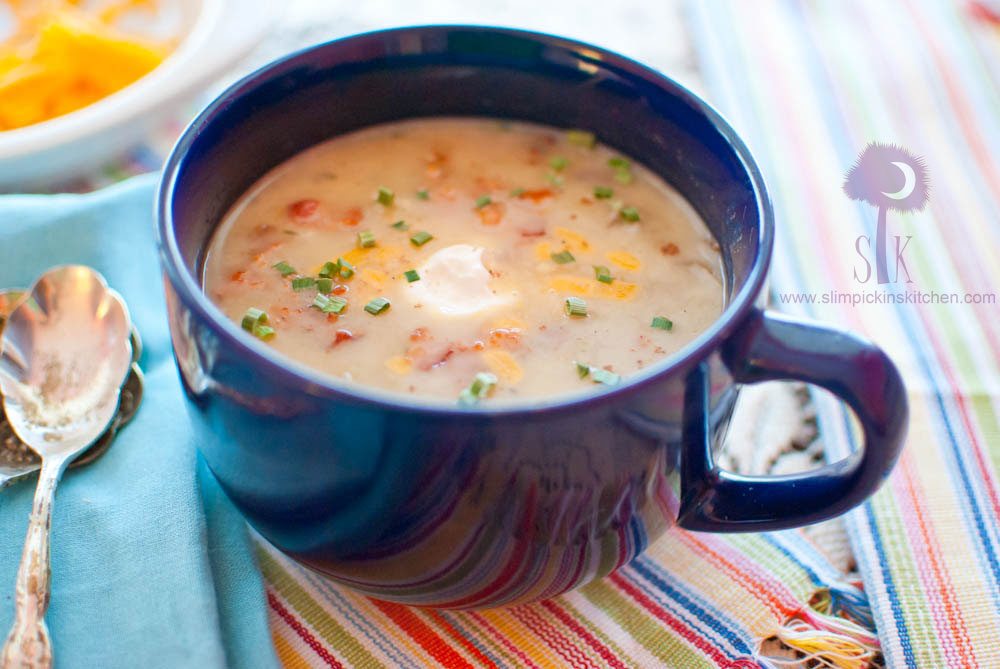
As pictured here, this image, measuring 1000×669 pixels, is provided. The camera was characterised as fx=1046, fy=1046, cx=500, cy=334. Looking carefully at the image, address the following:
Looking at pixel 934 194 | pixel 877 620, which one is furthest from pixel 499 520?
pixel 934 194

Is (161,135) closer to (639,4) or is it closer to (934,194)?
(639,4)

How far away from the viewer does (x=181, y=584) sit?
3.05 feet

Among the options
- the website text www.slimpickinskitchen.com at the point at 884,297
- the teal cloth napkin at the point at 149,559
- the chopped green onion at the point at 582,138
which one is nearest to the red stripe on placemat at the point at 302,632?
the teal cloth napkin at the point at 149,559

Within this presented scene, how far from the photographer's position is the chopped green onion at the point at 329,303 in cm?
99

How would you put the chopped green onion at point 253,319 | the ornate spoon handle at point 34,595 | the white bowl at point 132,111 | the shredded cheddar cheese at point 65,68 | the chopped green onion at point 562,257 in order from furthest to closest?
the shredded cheddar cheese at point 65,68 < the white bowl at point 132,111 < the chopped green onion at point 562,257 < the chopped green onion at point 253,319 < the ornate spoon handle at point 34,595

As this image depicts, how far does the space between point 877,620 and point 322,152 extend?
0.77 meters

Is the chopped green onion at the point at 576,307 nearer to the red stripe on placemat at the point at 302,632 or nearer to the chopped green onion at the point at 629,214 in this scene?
the chopped green onion at the point at 629,214

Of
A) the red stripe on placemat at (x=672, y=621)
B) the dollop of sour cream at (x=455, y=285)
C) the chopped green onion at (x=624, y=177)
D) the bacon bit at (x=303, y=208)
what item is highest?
the chopped green onion at (x=624, y=177)

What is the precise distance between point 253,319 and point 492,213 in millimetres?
306

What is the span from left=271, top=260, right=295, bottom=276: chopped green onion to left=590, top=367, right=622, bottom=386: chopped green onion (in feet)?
1.07

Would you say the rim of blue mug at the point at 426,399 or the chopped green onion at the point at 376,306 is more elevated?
the rim of blue mug at the point at 426,399

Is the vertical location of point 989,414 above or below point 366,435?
above

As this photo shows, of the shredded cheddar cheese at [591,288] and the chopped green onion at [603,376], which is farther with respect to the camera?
the shredded cheddar cheese at [591,288]

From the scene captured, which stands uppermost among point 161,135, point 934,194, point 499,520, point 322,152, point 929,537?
point 934,194
